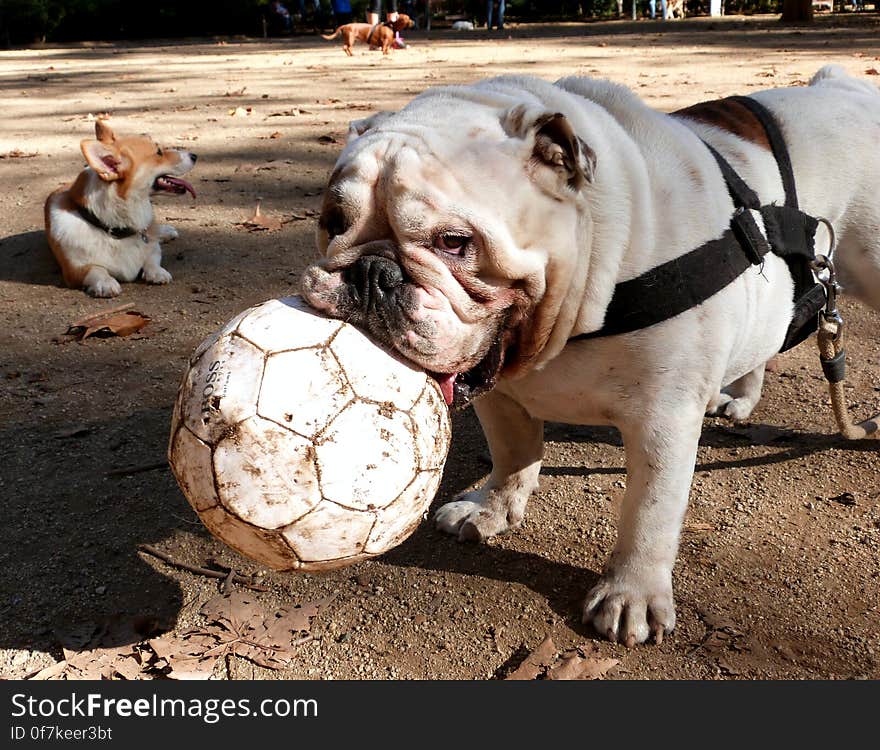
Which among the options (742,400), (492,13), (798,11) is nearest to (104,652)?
(742,400)

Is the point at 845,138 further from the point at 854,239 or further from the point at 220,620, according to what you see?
the point at 220,620

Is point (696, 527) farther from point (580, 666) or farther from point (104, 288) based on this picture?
point (104, 288)

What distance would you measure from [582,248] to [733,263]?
20.2 inches

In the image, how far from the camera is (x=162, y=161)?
696 cm

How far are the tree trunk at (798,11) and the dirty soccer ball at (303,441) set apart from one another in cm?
2301

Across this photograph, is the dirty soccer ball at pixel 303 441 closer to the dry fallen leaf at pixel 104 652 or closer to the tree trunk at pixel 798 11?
the dry fallen leaf at pixel 104 652

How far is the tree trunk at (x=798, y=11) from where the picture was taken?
2219 cm

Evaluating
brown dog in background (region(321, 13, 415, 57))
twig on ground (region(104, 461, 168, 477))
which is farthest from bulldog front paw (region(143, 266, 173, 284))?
brown dog in background (region(321, 13, 415, 57))

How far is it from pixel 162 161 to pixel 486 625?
5.09 metres

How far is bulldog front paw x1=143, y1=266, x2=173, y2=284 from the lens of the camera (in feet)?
20.4

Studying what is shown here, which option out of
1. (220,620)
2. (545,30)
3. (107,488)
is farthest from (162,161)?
(545,30)

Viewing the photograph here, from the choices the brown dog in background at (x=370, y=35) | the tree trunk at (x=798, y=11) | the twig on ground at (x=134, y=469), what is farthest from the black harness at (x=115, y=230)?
the tree trunk at (x=798, y=11)

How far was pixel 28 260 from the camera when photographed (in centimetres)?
674

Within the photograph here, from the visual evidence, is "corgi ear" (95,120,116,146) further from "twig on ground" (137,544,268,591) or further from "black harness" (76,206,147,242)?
"twig on ground" (137,544,268,591)
